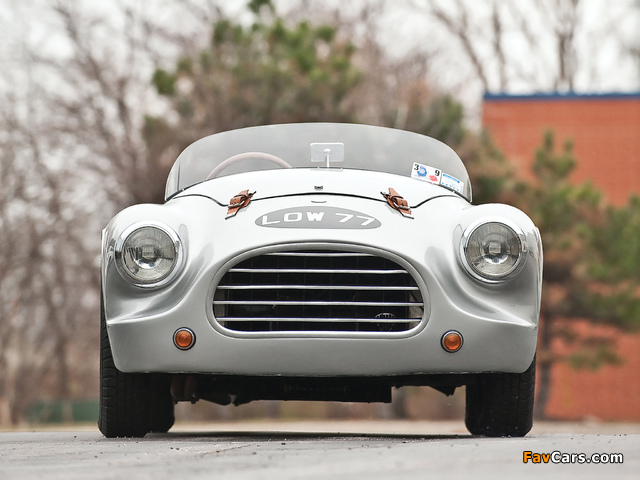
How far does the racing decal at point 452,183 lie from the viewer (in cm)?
580

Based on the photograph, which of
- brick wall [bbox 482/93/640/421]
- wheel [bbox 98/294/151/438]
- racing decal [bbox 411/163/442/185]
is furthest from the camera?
brick wall [bbox 482/93/640/421]

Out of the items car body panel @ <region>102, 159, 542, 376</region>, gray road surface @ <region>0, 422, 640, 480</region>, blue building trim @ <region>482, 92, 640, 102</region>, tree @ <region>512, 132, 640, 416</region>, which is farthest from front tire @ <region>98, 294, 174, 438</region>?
blue building trim @ <region>482, 92, 640, 102</region>

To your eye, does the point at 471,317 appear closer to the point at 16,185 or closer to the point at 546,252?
the point at 546,252

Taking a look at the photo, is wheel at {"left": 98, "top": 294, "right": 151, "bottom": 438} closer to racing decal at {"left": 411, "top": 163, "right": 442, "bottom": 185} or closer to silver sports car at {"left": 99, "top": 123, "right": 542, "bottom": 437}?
silver sports car at {"left": 99, "top": 123, "right": 542, "bottom": 437}

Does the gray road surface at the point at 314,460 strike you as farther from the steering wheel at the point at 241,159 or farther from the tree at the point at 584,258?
the tree at the point at 584,258

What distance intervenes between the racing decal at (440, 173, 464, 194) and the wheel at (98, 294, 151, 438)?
1.87 metres

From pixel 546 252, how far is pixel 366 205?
1213cm

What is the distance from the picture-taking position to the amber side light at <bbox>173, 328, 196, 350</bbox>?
444cm

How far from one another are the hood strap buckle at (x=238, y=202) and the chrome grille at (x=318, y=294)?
0.35 m

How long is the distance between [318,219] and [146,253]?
717 millimetres

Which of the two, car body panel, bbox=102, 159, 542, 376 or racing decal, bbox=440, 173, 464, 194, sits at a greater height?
racing decal, bbox=440, 173, 464, 194

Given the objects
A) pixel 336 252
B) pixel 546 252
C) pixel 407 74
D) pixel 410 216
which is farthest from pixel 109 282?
pixel 407 74

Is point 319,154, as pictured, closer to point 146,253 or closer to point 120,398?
point 146,253

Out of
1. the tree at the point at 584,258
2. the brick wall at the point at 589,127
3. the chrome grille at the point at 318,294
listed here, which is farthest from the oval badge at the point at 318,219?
the brick wall at the point at 589,127
